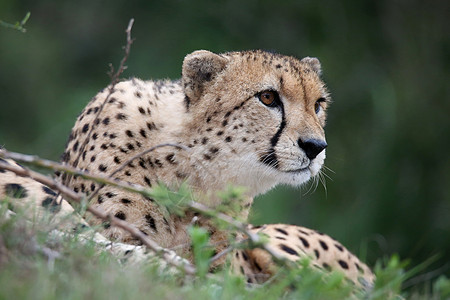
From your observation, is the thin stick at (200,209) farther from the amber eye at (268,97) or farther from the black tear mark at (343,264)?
the black tear mark at (343,264)

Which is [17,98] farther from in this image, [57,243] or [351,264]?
[57,243]

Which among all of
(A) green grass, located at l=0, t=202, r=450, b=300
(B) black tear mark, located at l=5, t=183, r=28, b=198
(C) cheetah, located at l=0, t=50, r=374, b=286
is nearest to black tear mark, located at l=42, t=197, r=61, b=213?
(B) black tear mark, located at l=5, t=183, r=28, b=198

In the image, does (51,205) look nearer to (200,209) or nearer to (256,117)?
(200,209)

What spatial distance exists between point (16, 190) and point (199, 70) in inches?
43.8

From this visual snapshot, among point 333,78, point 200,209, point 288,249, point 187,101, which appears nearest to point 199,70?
point 187,101

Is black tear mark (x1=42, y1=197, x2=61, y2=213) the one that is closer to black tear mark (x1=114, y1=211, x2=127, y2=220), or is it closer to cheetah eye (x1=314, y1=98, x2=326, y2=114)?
black tear mark (x1=114, y1=211, x2=127, y2=220)

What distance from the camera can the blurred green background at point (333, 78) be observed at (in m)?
8.55

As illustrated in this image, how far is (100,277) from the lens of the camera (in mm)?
2203

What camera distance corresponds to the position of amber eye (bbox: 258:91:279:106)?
12.7ft

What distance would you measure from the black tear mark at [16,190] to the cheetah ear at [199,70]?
999mm

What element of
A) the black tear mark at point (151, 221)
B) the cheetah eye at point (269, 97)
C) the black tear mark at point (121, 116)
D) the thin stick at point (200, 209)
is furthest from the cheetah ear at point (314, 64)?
the thin stick at point (200, 209)

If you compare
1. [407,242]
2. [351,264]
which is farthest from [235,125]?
[407,242]

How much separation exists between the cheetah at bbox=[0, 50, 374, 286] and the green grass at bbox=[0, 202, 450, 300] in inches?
37.3

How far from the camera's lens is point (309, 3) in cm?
945
